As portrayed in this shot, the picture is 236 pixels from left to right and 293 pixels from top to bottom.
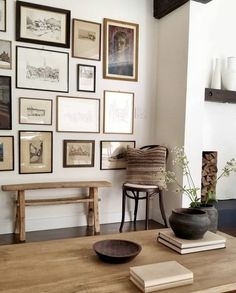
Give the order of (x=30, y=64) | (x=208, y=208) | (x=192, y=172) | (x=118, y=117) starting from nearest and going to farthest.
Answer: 1. (x=208, y=208)
2. (x=30, y=64)
3. (x=192, y=172)
4. (x=118, y=117)

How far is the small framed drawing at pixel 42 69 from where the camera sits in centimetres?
311

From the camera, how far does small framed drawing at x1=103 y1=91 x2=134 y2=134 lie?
353 centimetres

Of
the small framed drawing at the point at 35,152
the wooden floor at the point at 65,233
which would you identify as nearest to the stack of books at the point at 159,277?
the wooden floor at the point at 65,233

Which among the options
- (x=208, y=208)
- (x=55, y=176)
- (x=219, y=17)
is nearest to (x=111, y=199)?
(x=55, y=176)

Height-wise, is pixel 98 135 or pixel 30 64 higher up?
pixel 30 64

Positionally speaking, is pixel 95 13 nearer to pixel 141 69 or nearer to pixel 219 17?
pixel 141 69

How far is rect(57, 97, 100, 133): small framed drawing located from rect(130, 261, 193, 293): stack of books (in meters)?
2.36

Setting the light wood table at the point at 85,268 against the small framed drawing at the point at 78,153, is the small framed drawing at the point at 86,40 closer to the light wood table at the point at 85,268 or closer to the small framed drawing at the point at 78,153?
the small framed drawing at the point at 78,153

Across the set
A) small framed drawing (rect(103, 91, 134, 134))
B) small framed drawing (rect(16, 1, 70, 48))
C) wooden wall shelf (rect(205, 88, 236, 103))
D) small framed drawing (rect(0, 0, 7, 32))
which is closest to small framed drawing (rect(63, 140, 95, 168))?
small framed drawing (rect(103, 91, 134, 134))

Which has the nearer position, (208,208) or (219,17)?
(208,208)

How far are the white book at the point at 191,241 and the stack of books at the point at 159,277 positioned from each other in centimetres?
25

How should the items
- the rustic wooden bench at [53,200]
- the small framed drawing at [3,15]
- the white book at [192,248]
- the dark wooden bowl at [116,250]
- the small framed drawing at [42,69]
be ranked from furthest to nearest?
1. the small framed drawing at [42,69]
2. the small framed drawing at [3,15]
3. the rustic wooden bench at [53,200]
4. the white book at [192,248]
5. the dark wooden bowl at [116,250]

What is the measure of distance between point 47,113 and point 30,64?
54 cm

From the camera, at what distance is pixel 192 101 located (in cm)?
329
